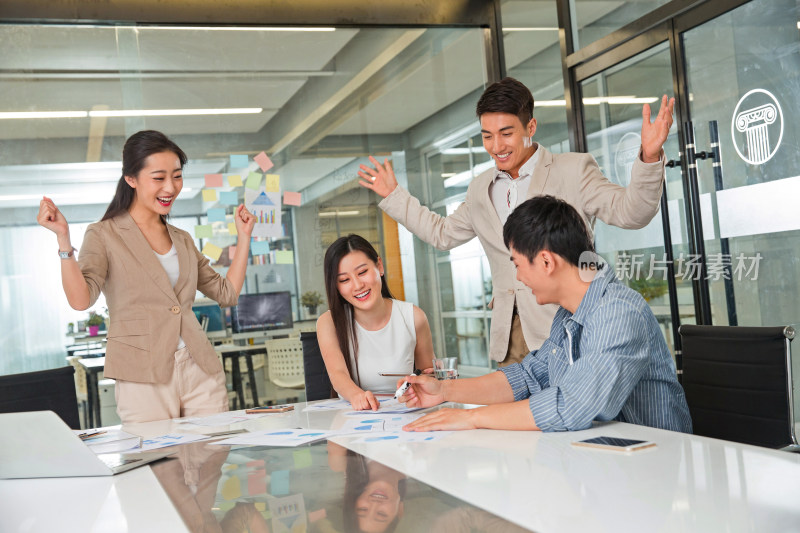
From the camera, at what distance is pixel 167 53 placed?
457 cm

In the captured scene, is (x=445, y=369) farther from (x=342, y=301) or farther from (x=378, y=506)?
(x=378, y=506)

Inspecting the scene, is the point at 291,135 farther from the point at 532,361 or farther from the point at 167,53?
the point at 532,361

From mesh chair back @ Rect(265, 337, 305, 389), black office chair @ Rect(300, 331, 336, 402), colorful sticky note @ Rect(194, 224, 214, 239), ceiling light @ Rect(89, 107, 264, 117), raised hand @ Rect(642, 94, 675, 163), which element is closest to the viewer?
raised hand @ Rect(642, 94, 675, 163)

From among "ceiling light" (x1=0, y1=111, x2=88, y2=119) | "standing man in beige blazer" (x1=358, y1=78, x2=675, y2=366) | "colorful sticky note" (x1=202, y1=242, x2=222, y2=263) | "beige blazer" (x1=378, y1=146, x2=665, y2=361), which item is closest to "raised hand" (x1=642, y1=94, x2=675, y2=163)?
"beige blazer" (x1=378, y1=146, x2=665, y2=361)

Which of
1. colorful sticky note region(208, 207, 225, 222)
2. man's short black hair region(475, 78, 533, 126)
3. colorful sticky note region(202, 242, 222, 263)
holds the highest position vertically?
man's short black hair region(475, 78, 533, 126)

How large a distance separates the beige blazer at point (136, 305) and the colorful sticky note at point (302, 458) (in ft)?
3.13

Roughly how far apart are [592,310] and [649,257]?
→ 2.45m

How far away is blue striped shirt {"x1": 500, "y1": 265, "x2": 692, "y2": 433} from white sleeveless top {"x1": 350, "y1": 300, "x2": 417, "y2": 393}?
2.68 feet

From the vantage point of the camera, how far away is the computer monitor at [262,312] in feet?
15.4

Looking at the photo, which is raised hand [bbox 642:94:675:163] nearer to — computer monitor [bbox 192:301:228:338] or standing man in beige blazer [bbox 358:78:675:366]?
standing man in beige blazer [bbox 358:78:675:366]

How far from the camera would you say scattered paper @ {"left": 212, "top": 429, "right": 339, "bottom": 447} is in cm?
178

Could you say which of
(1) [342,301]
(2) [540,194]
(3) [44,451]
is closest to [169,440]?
(3) [44,451]

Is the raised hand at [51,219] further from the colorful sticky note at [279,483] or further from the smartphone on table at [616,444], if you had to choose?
the smartphone on table at [616,444]

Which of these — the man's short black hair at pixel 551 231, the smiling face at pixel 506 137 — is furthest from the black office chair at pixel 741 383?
the smiling face at pixel 506 137
